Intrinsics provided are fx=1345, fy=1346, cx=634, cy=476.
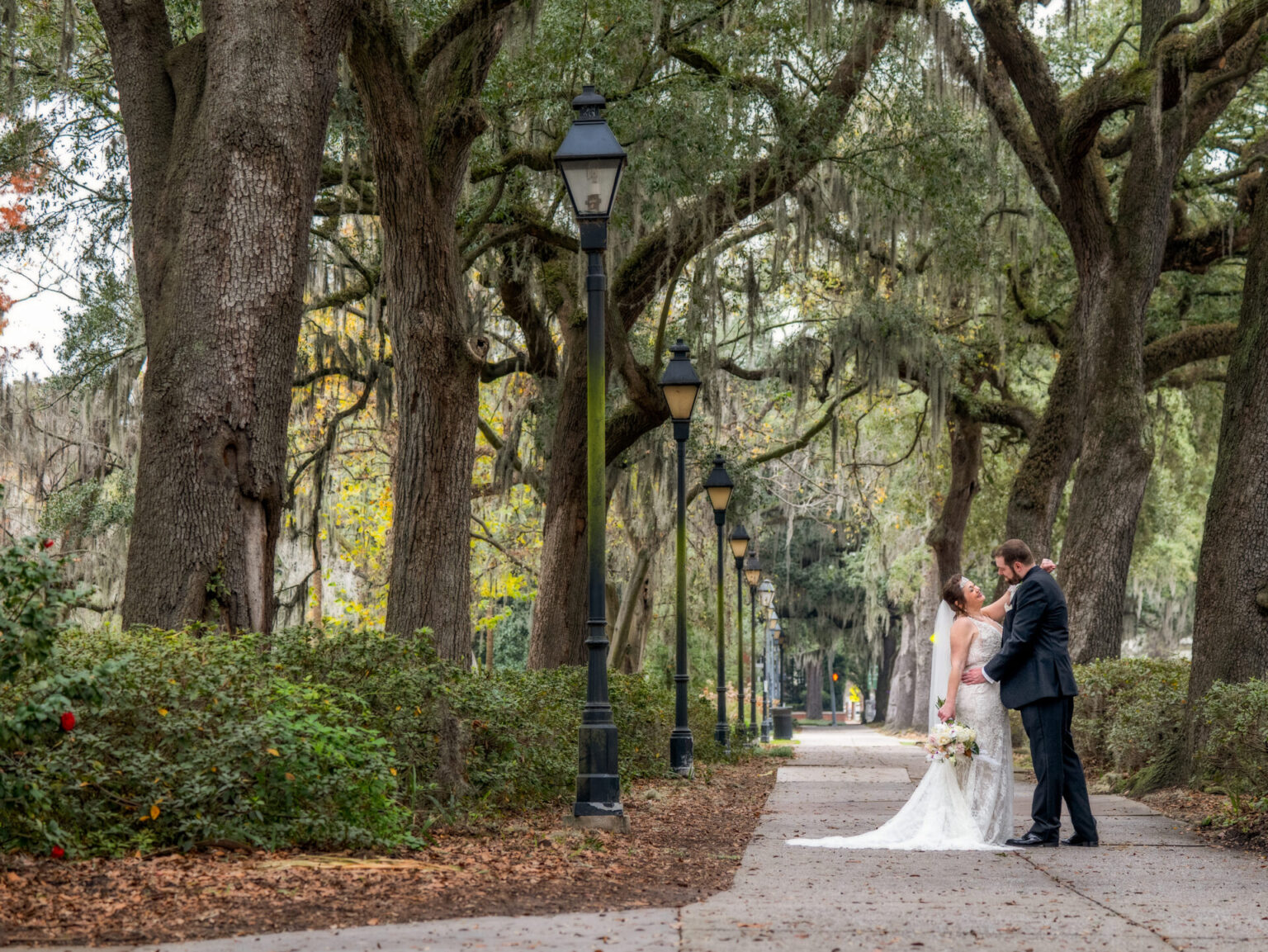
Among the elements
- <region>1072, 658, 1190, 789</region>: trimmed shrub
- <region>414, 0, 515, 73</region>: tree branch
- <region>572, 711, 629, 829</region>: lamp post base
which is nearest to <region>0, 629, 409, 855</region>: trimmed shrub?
<region>572, 711, 629, 829</region>: lamp post base

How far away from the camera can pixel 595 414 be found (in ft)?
30.3

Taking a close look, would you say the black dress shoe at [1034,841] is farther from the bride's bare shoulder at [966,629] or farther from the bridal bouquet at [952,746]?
the bride's bare shoulder at [966,629]

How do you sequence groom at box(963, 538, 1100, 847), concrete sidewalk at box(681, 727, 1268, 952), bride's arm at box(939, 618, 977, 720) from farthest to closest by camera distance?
bride's arm at box(939, 618, 977, 720) < groom at box(963, 538, 1100, 847) < concrete sidewalk at box(681, 727, 1268, 952)

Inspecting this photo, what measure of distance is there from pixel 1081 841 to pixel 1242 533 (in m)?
3.34

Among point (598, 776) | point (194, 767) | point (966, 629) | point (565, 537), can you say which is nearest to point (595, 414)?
point (598, 776)

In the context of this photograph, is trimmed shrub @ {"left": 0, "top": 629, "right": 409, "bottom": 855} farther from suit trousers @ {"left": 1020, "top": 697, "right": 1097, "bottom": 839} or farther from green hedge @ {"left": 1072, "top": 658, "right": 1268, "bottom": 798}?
green hedge @ {"left": 1072, "top": 658, "right": 1268, "bottom": 798}

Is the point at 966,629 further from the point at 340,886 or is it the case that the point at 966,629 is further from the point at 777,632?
the point at 777,632

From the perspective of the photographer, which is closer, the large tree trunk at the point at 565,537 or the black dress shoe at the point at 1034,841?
the black dress shoe at the point at 1034,841

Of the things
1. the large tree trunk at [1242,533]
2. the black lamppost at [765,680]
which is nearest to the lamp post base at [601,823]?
the large tree trunk at [1242,533]

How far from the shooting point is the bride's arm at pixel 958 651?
937 centimetres

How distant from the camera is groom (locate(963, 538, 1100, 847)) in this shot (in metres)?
8.54

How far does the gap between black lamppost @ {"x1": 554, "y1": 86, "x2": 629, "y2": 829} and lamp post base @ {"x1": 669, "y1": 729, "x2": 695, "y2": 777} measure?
5.11m

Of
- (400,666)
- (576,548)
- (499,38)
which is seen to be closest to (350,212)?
(499,38)

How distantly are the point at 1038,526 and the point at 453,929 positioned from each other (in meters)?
14.6
